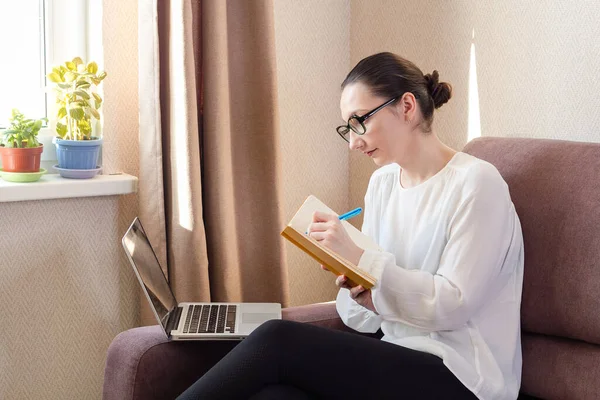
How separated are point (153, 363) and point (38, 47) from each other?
106cm

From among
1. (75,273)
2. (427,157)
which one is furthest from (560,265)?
(75,273)

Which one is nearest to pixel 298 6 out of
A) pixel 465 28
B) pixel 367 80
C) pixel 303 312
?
pixel 465 28

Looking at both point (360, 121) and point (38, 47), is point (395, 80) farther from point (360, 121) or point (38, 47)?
point (38, 47)

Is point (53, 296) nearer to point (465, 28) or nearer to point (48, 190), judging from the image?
point (48, 190)

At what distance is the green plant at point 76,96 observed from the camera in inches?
79.0

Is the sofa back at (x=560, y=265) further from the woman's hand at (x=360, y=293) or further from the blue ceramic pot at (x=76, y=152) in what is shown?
the blue ceramic pot at (x=76, y=152)

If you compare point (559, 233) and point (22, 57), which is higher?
point (22, 57)

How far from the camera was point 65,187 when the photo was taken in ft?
6.53

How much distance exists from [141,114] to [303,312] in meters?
0.70

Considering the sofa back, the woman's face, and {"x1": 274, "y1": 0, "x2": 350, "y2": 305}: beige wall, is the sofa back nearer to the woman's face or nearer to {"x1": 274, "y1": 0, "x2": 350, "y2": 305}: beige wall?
the woman's face

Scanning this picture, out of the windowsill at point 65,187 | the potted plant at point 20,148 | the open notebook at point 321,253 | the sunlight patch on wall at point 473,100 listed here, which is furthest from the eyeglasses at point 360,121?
the potted plant at point 20,148

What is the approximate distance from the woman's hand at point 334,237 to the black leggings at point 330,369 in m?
0.17

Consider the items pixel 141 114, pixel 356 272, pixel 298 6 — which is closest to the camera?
pixel 356 272

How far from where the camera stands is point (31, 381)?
2.07 m
